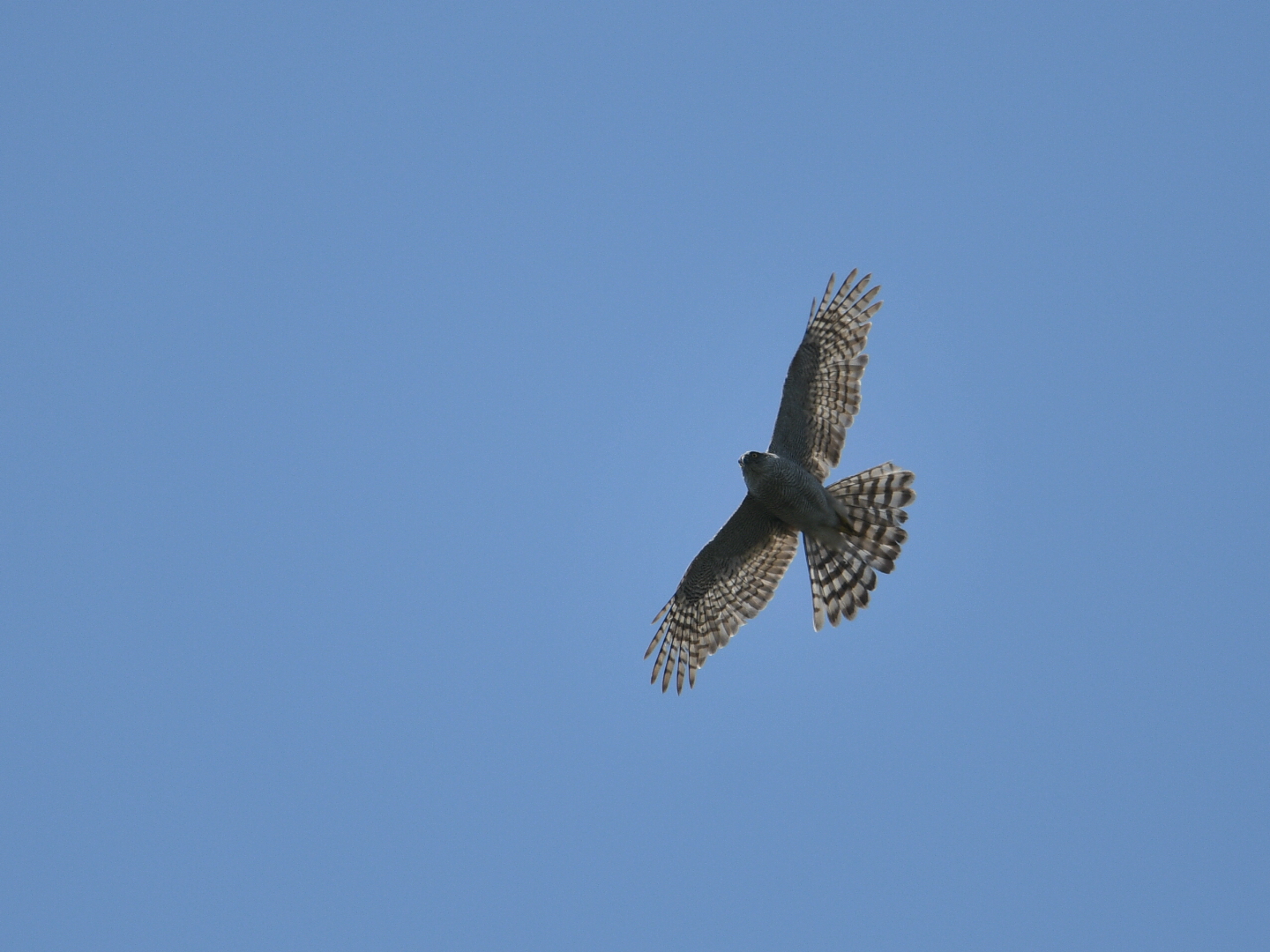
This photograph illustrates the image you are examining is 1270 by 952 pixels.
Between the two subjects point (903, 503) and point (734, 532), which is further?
point (734, 532)

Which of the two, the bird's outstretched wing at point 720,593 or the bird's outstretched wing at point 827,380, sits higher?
the bird's outstretched wing at point 827,380

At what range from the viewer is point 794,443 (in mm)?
15539

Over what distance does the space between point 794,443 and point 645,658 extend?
117 inches

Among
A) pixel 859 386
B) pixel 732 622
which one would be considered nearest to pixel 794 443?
pixel 859 386

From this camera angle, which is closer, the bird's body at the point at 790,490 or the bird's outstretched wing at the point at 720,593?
the bird's body at the point at 790,490

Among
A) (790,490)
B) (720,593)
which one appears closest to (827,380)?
(790,490)

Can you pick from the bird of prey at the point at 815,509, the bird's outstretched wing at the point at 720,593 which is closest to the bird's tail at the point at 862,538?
the bird of prey at the point at 815,509

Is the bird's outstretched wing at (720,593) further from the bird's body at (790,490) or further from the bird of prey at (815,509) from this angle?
the bird's body at (790,490)

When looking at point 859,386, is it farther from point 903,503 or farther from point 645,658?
point 645,658

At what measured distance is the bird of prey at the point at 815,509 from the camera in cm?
1505

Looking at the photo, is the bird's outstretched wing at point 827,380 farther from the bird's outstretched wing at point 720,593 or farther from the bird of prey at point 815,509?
the bird's outstretched wing at point 720,593

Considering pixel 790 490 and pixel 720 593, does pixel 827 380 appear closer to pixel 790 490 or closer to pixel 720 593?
pixel 790 490

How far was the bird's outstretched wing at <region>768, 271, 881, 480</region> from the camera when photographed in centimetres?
Result: 1535

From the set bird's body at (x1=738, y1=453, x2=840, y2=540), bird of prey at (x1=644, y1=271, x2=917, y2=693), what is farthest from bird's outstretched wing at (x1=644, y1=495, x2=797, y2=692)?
bird's body at (x1=738, y1=453, x2=840, y2=540)
